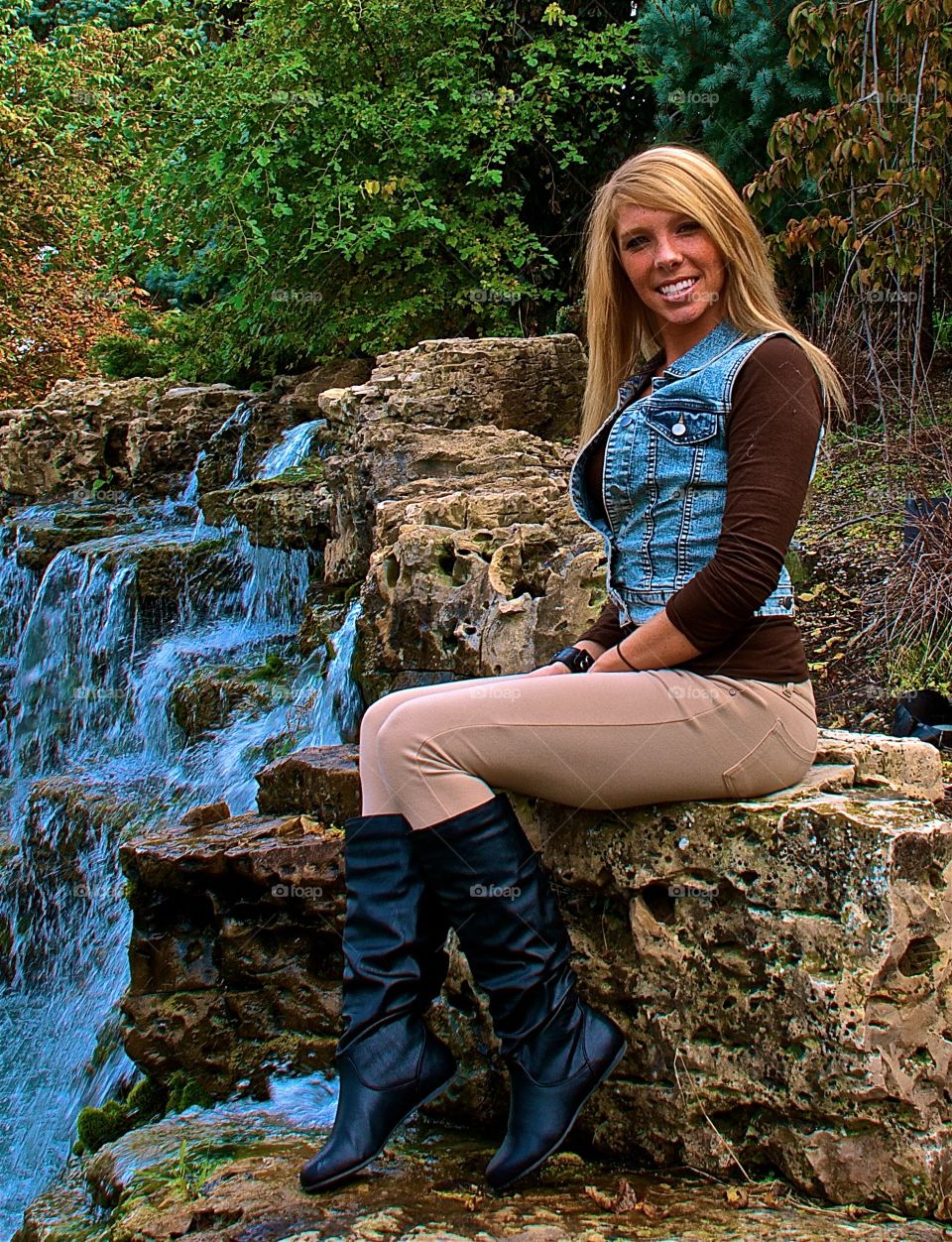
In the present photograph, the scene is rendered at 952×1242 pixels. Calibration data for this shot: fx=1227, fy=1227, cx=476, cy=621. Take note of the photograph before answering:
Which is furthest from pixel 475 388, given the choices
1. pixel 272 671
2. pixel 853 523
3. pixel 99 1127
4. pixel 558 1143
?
pixel 558 1143

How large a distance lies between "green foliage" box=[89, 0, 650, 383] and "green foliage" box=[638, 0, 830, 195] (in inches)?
58.1

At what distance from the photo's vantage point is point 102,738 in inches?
301

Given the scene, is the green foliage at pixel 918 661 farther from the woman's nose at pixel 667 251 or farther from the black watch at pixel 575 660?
the woman's nose at pixel 667 251

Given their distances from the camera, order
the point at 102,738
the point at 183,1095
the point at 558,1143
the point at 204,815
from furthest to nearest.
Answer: the point at 102,738, the point at 204,815, the point at 183,1095, the point at 558,1143

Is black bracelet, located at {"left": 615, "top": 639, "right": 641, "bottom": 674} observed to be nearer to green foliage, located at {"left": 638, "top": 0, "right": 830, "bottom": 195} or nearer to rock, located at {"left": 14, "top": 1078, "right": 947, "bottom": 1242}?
rock, located at {"left": 14, "top": 1078, "right": 947, "bottom": 1242}

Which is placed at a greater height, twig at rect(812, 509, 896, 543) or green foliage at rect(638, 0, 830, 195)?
green foliage at rect(638, 0, 830, 195)

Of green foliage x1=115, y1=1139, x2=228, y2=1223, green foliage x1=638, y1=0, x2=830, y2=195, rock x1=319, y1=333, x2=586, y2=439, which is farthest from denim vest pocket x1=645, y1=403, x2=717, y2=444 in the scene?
green foliage x1=638, y1=0, x2=830, y2=195

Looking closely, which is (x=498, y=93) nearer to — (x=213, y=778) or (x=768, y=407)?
(x=213, y=778)

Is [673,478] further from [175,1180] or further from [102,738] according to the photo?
[102,738]

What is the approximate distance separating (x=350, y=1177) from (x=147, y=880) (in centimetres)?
194

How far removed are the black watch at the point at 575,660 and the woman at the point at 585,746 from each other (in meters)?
0.28

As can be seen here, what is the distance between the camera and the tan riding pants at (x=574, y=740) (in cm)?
238

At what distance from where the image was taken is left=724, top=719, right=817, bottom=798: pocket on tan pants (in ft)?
8.10

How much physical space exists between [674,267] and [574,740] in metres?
1.03
